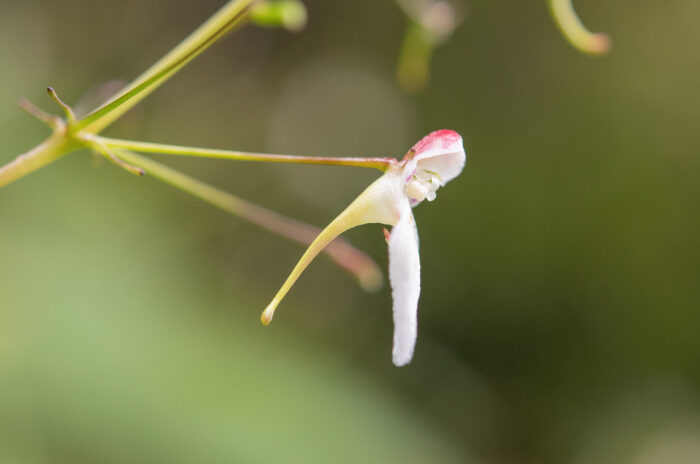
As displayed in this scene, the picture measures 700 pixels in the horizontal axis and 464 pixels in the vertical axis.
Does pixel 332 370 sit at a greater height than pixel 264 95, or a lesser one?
lesser

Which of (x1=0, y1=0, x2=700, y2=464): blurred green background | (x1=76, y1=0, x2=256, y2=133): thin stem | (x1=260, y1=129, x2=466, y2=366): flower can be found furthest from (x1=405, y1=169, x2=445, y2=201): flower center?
(x1=0, y1=0, x2=700, y2=464): blurred green background

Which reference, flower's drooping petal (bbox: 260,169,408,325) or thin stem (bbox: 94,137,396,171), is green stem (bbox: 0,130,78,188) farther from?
flower's drooping petal (bbox: 260,169,408,325)

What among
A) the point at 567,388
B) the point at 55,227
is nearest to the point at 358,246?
the point at 567,388

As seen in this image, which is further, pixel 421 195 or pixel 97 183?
pixel 97 183

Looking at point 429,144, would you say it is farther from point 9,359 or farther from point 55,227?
point 55,227

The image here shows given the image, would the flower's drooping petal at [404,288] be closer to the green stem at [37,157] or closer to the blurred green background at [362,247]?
the green stem at [37,157]

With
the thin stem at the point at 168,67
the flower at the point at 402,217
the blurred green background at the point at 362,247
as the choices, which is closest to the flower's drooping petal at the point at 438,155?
the flower at the point at 402,217

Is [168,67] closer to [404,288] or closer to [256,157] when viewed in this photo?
[256,157]
